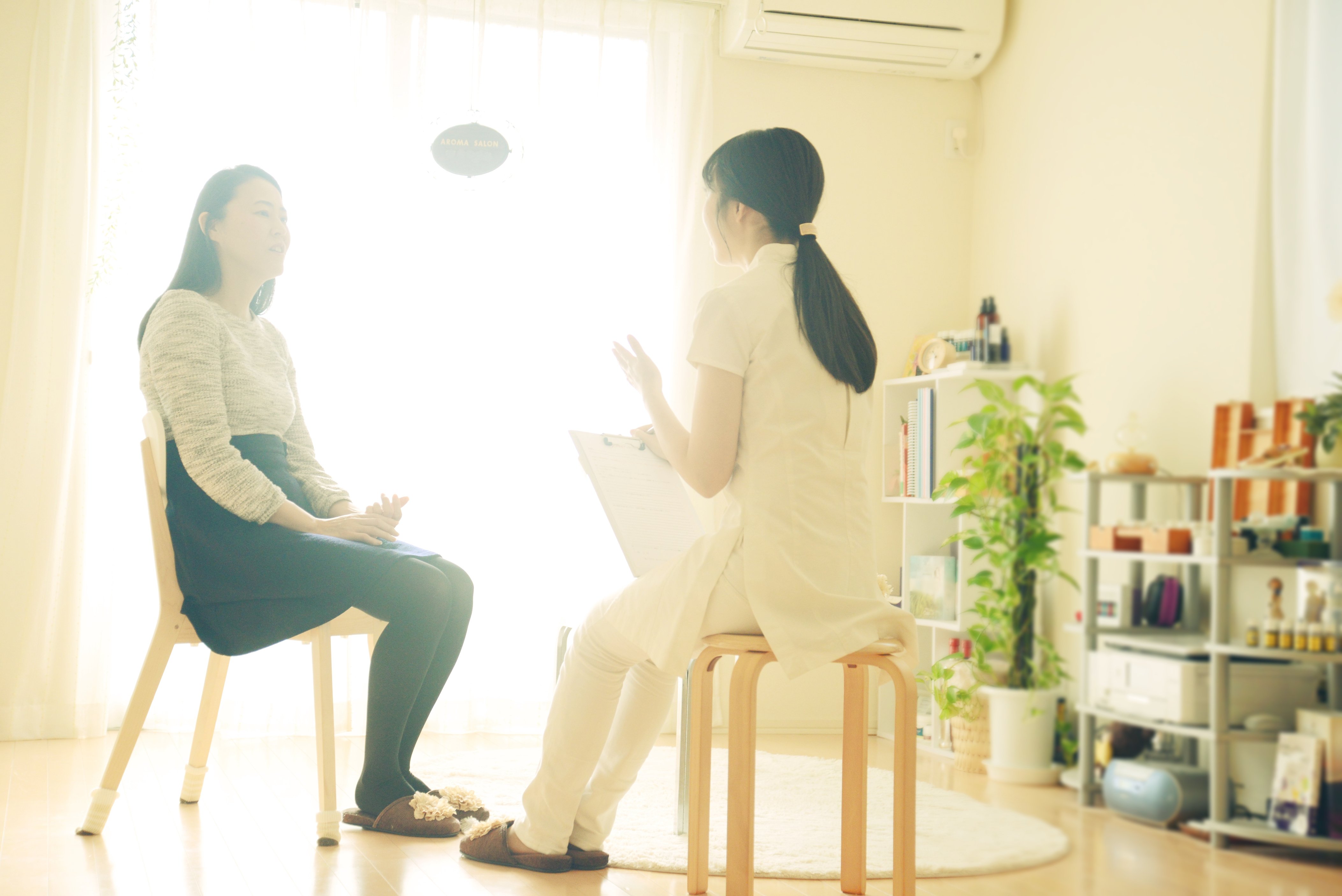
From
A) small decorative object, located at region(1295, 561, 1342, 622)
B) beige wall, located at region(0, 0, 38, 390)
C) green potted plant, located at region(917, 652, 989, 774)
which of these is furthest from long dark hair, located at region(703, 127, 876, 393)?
beige wall, located at region(0, 0, 38, 390)

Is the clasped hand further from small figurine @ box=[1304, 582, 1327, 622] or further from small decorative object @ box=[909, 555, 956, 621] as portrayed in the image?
small figurine @ box=[1304, 582, 1327, 622]

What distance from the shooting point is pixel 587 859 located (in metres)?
2.03

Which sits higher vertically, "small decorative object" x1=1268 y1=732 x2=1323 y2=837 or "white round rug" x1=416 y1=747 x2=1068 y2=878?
"small decorative object" x1=1268 y1=732 x2=1323 y2=837

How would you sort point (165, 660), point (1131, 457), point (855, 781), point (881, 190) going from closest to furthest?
point (855, 781) → point (165, 660) → point (1131, 457) → point (881, 190)

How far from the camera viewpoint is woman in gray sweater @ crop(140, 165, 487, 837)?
2201mm

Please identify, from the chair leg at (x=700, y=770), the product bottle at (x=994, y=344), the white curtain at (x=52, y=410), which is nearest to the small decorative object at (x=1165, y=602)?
the product bottle at (x=994, y=344)

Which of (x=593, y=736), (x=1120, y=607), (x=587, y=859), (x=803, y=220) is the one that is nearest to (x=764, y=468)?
(x=803, y=220)

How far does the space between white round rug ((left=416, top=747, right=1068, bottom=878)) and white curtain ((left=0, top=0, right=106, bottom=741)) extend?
1174 mm

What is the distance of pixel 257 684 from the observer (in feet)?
11.1

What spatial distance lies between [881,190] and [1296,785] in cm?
238

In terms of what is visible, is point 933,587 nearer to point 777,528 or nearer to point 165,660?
point 777,528

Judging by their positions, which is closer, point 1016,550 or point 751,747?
point 751,747

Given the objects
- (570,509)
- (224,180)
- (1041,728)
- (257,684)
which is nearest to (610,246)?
(570,509)

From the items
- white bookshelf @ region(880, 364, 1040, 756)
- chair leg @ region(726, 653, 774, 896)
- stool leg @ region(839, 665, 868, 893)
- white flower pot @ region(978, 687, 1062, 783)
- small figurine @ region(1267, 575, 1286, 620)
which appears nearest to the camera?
chair leg @ region(726, 653, 774, 896)
